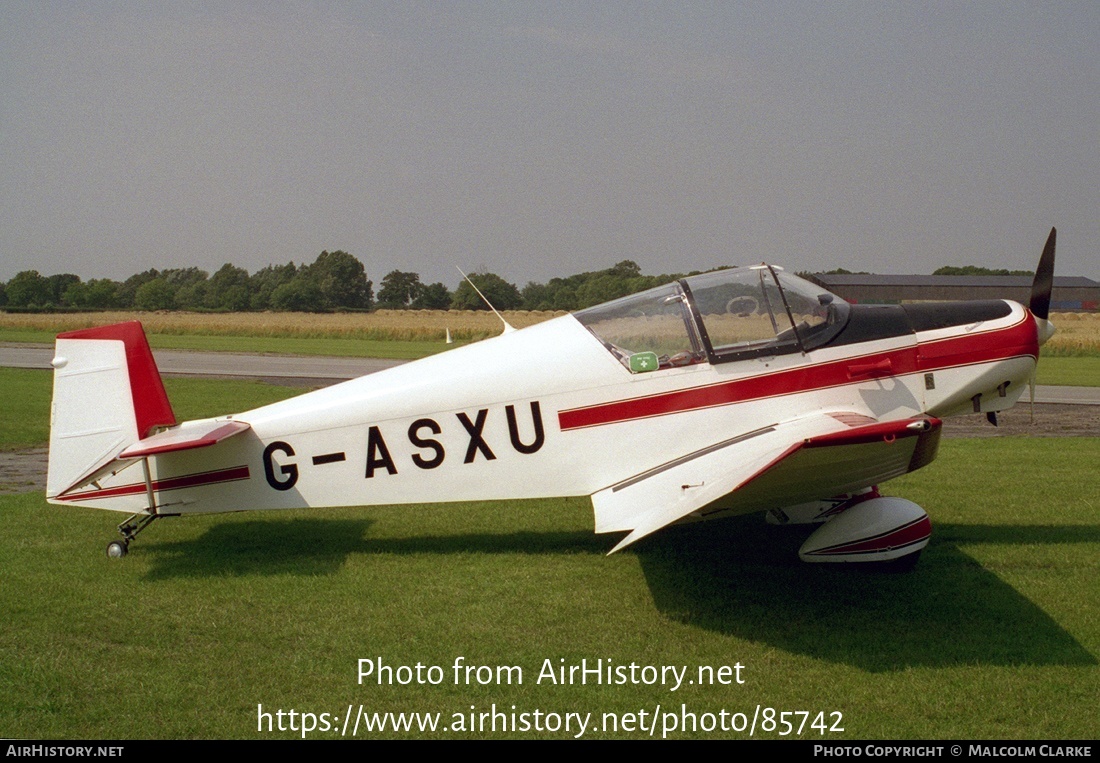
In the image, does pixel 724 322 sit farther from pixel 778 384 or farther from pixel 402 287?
pixel 402 287

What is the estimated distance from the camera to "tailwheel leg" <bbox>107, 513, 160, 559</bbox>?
6469 mm

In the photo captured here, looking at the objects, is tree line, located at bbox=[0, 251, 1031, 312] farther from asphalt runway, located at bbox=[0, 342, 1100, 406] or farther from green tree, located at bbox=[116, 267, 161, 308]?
asphalt runway, located at bbox=[0, 342, 1100, 406]

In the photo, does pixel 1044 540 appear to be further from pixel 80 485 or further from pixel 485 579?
pixel 80 485

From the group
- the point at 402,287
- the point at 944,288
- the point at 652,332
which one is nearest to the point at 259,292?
the point at 402,287

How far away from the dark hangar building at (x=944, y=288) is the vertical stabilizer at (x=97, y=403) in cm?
4403

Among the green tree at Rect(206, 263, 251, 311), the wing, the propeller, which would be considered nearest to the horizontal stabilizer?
the wing

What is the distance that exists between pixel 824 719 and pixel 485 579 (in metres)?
2.63

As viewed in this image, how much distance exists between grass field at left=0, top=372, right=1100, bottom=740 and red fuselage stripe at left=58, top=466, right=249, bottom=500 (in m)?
0.51

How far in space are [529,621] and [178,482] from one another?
9.36ft

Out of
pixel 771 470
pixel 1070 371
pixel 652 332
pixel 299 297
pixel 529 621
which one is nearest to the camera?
pixel 771 470

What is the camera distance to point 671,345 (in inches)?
238

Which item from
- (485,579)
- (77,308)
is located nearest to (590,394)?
(485,579)

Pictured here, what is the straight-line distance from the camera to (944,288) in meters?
58.2

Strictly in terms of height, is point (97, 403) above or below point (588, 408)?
above
